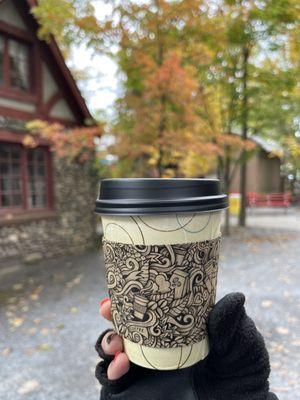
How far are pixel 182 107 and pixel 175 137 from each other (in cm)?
77

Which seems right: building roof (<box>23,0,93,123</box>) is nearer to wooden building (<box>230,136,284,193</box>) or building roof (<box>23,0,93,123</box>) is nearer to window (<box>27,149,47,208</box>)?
window (<box>27,149,47,208</box>)

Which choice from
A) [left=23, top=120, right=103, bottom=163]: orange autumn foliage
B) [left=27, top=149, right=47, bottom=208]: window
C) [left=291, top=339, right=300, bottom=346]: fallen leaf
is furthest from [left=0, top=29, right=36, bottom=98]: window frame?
[left=291, top=339, right=300, bottom=346]: fallen leaf

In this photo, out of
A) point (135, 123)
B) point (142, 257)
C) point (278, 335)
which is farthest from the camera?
point (135, 123)

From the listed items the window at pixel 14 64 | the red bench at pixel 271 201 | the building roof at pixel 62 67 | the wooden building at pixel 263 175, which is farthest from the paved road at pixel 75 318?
the wooden building at pixel 263 175

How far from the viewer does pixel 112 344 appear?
968 millimetres

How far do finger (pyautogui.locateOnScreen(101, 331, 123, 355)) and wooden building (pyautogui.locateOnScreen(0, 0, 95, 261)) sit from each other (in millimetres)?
6450

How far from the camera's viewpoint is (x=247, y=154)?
10164 millimetres

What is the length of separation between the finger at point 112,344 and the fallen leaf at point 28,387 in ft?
8.22

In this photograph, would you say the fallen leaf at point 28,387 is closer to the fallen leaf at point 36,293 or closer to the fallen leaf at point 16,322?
the fallen leaf at point 16,322

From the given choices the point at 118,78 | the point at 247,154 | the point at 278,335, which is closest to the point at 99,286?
the point at 278,335

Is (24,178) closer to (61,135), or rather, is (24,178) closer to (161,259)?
(61,135)

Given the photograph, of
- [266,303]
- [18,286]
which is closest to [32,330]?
[18,286]

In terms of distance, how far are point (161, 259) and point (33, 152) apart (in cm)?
742

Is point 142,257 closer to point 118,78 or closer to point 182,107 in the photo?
point 182,107
